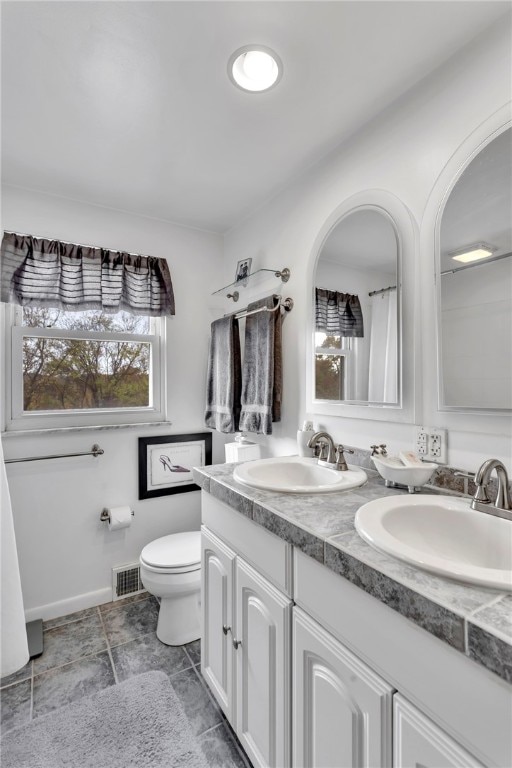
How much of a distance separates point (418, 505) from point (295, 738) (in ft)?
2.29

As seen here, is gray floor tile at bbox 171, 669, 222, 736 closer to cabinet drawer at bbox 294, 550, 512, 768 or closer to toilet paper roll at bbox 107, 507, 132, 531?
toilet paper roll at bbox 107, 507, 132, 531

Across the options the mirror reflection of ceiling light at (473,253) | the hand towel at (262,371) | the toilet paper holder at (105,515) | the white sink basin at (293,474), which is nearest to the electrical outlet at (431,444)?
the white sink basin at (293,474)

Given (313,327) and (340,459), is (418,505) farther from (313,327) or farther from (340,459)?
(313,327)

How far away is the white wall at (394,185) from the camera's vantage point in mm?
1120

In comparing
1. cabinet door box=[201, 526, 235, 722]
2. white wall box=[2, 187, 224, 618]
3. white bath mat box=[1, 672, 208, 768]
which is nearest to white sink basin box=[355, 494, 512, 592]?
cabinet door box=[201, 526, 235, 722]

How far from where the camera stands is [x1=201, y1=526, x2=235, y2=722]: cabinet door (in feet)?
4.22

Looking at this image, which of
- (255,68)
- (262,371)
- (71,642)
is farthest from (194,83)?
(71,642)

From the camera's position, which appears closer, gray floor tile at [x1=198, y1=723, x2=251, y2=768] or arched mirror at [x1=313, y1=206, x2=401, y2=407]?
gray floor tile at [x1=198, y1=723, x2=251, y2=768]

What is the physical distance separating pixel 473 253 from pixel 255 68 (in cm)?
98

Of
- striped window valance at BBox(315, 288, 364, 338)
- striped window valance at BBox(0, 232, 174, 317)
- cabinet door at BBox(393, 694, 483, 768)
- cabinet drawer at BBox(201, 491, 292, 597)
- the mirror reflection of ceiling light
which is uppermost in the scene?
striped window valance at BBox(0, 232, 174, 317)

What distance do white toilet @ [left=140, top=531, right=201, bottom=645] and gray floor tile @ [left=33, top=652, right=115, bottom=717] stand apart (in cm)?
29

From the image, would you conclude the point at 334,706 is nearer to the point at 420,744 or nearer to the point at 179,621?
the point at 420,744

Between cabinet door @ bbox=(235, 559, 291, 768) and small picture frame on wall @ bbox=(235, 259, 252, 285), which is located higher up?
small picture frame on wall @ bbox=(235, 259, 252, 285)

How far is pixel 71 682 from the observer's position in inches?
62.2
